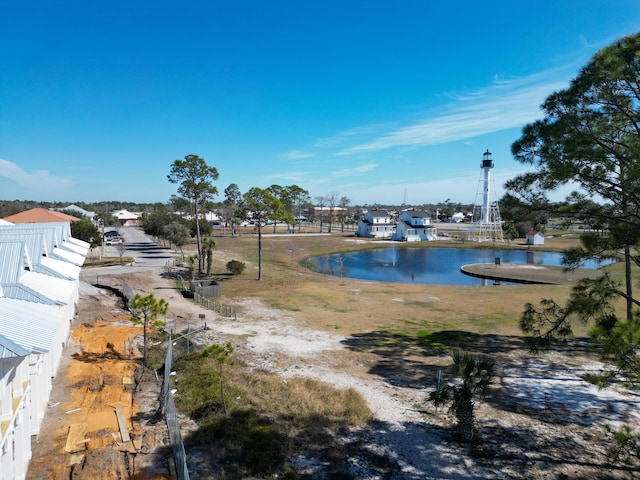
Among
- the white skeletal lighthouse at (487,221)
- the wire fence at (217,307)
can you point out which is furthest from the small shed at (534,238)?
the wire fence at (217,307)

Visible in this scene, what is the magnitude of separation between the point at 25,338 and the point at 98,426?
4574 mm

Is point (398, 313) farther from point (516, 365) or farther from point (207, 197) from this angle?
point (207, 197)

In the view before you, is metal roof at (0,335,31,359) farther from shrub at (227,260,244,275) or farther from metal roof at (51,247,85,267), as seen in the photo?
shrub at (227,260,244,275)

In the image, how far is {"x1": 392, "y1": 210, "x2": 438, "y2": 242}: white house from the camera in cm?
8500

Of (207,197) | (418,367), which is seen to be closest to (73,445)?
(418,367)

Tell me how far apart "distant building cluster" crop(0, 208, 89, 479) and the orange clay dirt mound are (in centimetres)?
50

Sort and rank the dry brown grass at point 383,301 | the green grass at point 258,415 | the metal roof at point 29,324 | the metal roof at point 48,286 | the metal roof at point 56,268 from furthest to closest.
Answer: the dry brown grass at point 383,301 < the metal roof at point 56,268 < the metal roof at point 48,286 < the green grass at point 258,415 < the metal roof at point 29,324

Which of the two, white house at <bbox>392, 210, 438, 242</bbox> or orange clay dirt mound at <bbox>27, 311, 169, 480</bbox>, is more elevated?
white house at <bbox>392, 210, 438, 242</bbox>

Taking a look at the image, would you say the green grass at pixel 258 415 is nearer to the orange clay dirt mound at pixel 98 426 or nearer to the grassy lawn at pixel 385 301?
the orange clay dirt mound at pixel 98 426

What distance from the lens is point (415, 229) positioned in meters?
85.5

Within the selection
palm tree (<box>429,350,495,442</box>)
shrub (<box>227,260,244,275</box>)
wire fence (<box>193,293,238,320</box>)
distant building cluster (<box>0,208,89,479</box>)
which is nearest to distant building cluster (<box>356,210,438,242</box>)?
shrub (<box>227,260,244,275</box>)

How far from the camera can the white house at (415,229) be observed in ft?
279

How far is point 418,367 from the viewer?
52.6ft

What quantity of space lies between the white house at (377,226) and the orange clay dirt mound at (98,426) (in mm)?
81321
